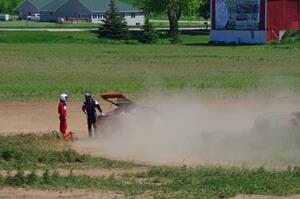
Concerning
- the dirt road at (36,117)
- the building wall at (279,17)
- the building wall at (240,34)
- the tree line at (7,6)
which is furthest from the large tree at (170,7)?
the tree line at (7,6)

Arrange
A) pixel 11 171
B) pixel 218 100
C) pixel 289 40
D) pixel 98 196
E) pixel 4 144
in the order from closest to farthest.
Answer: pixel 98 196, pixel 11 171, pixel 4 144, pixel 218 100, pixel 289 40

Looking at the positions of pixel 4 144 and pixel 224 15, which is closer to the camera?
pixel 4 144

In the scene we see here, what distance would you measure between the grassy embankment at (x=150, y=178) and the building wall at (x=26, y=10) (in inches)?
5971

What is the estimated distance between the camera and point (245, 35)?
8450 centimetres

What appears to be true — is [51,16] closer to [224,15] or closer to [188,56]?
[224,15]

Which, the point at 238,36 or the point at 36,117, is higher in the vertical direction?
the point at 36,117

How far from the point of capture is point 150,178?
17203mm

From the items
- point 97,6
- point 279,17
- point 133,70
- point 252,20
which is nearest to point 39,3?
point 97,6

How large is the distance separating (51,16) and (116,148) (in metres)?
135

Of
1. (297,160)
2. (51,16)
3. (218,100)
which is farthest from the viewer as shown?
(51,16)

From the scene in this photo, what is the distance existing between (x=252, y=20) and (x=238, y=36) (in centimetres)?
228

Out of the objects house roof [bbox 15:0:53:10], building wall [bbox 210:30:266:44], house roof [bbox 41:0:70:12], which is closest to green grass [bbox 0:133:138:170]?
building wall [bbox 210:30:266:44]

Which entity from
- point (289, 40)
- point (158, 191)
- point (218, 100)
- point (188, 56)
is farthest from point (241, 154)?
point (289, 40)

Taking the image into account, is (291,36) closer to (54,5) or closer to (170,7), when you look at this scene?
(170,7)
